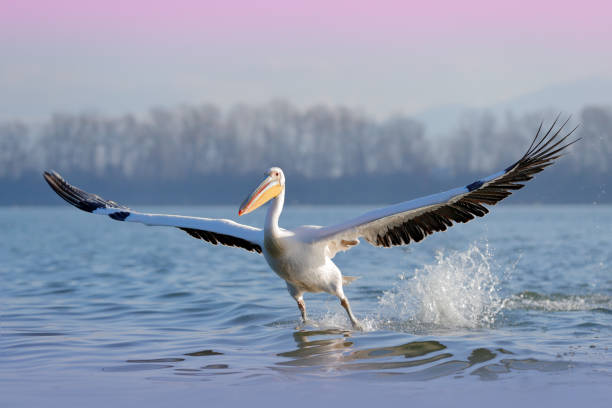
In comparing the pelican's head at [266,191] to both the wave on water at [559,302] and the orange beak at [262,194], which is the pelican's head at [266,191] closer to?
the orange beak at [262,194]

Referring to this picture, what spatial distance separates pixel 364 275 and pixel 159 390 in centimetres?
929

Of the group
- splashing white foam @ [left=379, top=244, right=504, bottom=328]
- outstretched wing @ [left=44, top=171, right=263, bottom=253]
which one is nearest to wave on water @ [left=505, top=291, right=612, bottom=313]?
splashing white foam @ [left=379, top=244, right=504, bottom=328]

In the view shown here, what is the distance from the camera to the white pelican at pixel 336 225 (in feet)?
24.2

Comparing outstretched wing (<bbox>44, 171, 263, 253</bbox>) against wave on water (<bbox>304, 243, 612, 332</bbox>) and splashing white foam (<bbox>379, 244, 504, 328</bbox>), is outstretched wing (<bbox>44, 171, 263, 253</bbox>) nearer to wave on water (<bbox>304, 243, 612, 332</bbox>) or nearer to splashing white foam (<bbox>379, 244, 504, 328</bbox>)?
wave on water (<bbox>304, 243, 612, 332</bbox>)

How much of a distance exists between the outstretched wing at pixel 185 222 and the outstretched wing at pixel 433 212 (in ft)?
2.76

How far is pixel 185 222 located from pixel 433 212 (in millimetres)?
2792

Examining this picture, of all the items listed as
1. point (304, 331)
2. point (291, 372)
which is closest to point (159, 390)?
point (291, 372)

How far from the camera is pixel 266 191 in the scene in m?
8.00

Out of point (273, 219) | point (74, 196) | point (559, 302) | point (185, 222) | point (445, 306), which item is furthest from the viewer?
point (559, 302)

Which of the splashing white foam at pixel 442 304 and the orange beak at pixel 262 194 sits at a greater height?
the orange beak at pixel 262 194

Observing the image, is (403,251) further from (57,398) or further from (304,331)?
(57,398)

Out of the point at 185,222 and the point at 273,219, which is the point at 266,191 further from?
the point at 185,222

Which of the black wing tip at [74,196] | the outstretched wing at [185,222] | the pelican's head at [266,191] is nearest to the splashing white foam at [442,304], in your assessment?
the outstretched wing at [185,222]

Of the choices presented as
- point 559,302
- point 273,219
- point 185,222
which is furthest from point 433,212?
point 559,302
